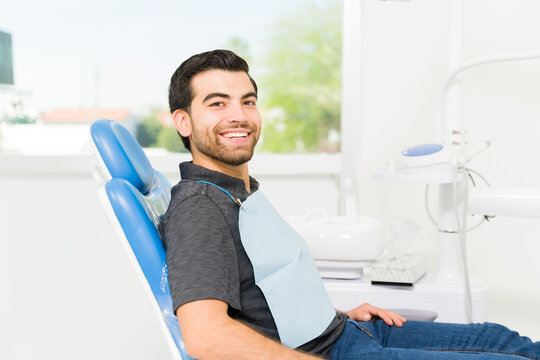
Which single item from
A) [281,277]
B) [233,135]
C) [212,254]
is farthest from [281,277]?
[233,135]

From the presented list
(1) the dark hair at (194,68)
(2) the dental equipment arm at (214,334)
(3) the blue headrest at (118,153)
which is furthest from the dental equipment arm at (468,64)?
(2) the dental equipment arm at (214,334)

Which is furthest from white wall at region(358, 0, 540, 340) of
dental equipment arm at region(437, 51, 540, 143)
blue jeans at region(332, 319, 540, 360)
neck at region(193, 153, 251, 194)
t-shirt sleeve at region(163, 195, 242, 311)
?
t-shirt sleeve at region(163, 195, 242, 311)

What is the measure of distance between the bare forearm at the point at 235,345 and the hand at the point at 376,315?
1.36 feet

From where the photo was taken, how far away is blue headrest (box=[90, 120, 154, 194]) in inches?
46.2

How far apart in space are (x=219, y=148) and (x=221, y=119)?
6 centimetres

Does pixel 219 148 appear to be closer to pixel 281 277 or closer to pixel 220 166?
pixel 220 166

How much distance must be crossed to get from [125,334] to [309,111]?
1193 millimetres

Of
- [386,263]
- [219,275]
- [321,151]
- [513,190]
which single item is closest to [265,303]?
[219,275]

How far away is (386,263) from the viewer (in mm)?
1670

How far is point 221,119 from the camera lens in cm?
119

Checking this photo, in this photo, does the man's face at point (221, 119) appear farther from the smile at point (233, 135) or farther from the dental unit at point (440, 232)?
the dental unit at point (440, 232)

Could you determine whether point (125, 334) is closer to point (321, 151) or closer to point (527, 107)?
point (321, 151)

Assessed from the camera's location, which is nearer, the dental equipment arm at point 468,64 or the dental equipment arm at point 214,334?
the dental equipment arm at point 214,334

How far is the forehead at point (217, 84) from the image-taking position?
121 cm
